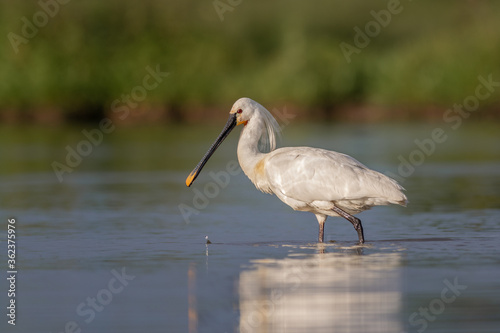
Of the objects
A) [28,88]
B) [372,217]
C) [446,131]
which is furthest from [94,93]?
[372,217]

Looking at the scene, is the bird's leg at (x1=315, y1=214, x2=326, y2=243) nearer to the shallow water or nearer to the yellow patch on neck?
the shallow water

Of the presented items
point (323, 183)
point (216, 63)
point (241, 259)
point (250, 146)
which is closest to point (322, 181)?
point (323, 183)

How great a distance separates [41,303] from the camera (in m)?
7.77

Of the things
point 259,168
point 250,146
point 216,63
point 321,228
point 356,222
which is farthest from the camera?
point 216,63

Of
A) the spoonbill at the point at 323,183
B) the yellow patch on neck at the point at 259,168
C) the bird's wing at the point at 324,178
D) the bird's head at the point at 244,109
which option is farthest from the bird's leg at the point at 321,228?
the bird's head at the point at 244,109

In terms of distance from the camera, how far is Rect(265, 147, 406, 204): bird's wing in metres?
10.2

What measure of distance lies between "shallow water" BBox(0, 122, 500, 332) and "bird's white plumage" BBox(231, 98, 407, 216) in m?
0.39

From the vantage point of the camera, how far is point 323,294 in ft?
25.4

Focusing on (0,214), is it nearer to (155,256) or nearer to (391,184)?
(155,256)

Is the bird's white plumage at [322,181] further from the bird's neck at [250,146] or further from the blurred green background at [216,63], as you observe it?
the blurred green background at [216,63]

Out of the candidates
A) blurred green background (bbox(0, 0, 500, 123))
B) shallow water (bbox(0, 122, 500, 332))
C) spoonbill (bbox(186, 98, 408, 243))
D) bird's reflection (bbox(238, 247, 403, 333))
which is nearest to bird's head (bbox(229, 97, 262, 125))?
spoonbill (bbox(186, 98, 408, 243))

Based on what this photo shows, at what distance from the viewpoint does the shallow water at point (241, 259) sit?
7.16 meters

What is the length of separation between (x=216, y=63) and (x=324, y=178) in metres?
35.7

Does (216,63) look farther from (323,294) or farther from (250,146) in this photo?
(323,294)
